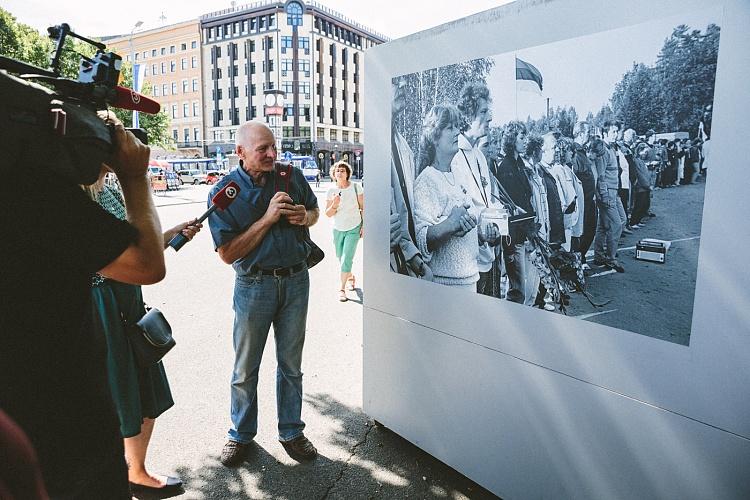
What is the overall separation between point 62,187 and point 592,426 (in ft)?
7.30

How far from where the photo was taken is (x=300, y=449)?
330cm

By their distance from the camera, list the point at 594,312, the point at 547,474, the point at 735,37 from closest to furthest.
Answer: the point at 735,37
the point at 594,312
the point at 547,474

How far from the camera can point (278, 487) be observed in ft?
9.77

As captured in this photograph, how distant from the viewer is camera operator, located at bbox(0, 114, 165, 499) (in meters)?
1.25

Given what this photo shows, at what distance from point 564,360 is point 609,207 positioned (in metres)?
0.73

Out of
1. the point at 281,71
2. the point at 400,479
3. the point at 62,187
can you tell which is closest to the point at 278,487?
the point at 400,479

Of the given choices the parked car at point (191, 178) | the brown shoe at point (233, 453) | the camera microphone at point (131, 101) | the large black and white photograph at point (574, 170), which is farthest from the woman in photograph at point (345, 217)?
the parked car at point (191, 178)

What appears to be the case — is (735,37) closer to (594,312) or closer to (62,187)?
(594,312)

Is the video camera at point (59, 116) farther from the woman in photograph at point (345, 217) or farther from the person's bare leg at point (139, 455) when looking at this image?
the woman in photograph at point (345, 217)

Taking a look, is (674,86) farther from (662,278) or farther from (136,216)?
(136,216)

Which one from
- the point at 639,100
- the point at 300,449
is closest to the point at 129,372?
the point at 300,449

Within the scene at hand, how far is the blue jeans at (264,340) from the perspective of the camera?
324 centimetres

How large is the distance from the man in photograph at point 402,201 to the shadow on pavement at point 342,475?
124cm

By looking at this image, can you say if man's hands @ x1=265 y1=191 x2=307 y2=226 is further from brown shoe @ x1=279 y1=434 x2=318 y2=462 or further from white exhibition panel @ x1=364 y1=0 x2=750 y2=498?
brown shoe @ x1=279 y1=434 x2=318 y2=462
